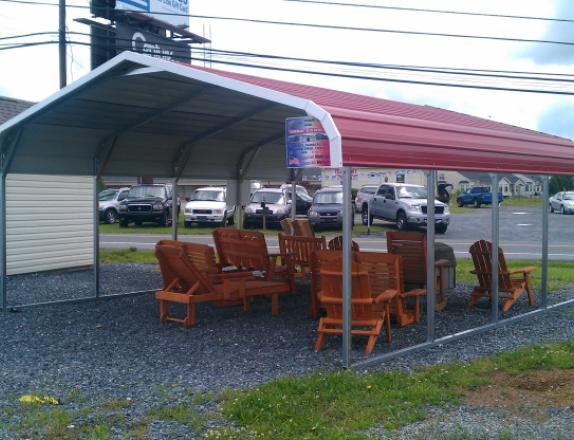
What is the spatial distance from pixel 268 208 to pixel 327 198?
2.42 m

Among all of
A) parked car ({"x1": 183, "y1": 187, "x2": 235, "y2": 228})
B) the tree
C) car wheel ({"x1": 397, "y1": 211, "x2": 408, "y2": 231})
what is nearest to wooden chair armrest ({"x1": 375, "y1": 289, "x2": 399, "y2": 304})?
the tree

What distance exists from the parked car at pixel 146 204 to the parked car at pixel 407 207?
29.8ft

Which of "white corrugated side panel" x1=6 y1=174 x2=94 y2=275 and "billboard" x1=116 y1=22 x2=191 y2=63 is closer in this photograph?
"white corrugated side panel" x1=6 y1=174 x2=94 y2=275

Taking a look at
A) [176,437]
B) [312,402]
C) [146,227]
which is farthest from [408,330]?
[146,227]

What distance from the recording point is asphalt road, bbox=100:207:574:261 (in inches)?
836

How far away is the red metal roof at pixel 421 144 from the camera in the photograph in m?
6.62

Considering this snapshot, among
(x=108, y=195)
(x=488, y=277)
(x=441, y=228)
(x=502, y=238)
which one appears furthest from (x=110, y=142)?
(x=108, y=195)

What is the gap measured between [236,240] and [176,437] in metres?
5.89

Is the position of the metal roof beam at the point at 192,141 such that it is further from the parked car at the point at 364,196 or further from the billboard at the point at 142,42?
the parked car at the point at 364,196

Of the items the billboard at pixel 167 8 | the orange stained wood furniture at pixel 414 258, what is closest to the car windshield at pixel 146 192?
the billboard at pixel 167 8

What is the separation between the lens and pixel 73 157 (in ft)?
34.8

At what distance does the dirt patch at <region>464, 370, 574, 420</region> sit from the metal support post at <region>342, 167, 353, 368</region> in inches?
48.3

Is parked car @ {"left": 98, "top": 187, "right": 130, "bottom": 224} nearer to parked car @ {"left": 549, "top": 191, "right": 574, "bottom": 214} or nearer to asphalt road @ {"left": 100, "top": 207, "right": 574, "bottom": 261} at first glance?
asphalt road @ {"left": 100, "top": 207, "right": 574, "bottom": 261}

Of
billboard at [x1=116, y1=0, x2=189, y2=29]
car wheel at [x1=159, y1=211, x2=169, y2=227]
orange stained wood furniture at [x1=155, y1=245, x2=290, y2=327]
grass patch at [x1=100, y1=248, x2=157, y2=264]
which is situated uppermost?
billboard at [x1=116, y1=0, x2=189, y2=29]
